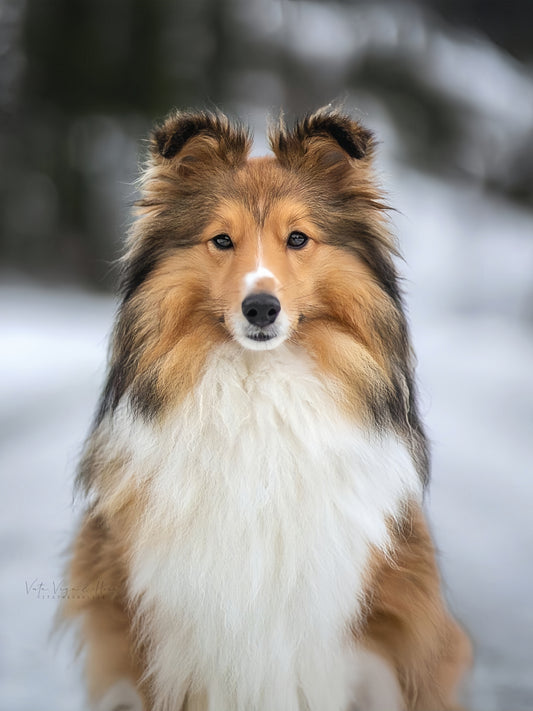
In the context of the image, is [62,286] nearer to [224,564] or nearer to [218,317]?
[218,317]

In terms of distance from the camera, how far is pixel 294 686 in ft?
5.83

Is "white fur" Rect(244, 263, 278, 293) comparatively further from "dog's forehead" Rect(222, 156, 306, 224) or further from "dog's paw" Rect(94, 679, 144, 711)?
"dog's paw" Rect(94, 679, 144, 711)

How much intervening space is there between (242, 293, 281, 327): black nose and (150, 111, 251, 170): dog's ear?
1.39 ft

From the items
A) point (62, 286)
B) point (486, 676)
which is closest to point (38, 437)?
point (62, 286)

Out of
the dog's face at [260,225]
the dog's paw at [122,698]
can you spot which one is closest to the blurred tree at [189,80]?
the dog's face at [260,225]

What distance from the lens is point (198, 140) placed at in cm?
181

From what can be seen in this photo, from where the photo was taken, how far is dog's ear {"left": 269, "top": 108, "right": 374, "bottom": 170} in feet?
5.81

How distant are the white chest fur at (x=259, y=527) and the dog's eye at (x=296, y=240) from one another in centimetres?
25

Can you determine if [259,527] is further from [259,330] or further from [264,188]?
[264,188]

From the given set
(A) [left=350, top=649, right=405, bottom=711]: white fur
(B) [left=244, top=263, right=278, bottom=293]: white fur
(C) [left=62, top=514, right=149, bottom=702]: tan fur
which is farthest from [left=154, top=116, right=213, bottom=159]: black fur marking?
(A) [left=350, top=649, right=405, bottom=711]: white fur

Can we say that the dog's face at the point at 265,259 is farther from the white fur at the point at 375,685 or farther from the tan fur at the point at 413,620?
the white fur at the point at 375,685

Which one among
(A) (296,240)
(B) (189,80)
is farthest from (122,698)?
(B) (189,80)

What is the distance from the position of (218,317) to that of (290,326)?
0.18 m

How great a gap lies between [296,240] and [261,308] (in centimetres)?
24
